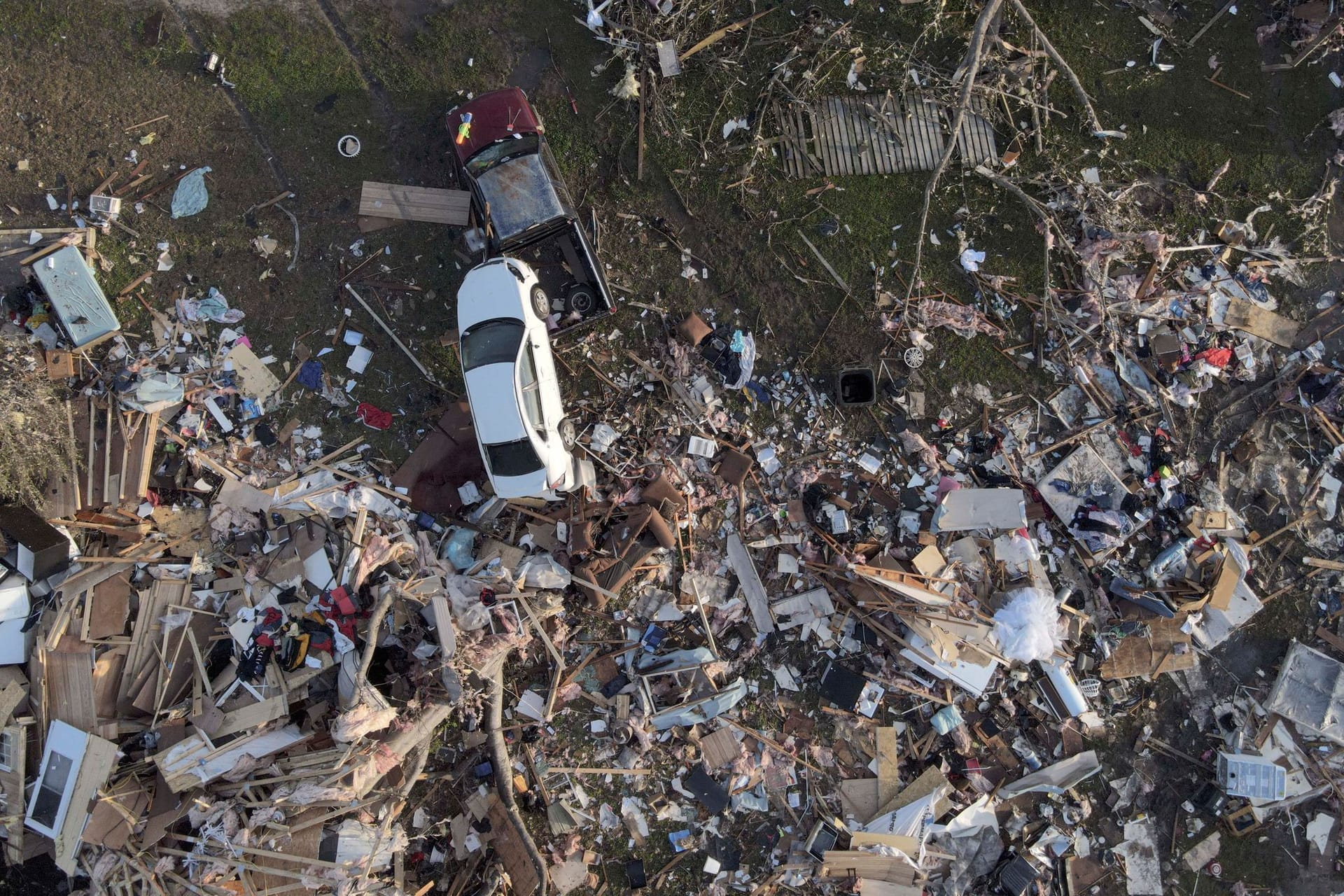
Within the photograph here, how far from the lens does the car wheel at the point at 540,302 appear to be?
908cm

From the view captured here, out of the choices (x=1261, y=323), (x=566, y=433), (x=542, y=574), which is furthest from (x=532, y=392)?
(x=1261, y=323)

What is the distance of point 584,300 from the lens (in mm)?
9523

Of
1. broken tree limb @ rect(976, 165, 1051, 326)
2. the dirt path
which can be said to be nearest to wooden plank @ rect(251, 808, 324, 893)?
the dirt path

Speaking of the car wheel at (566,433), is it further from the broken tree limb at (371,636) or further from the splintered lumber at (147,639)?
the splintered lumber at (147,639)

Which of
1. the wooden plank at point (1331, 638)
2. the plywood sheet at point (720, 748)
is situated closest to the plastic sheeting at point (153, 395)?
the plywood sheet at point (720, 748)

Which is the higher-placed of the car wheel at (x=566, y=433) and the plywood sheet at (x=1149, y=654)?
the car wheel at (x=566, y=433)

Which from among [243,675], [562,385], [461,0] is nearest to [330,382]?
[562,385]

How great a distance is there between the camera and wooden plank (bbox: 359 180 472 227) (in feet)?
31.7

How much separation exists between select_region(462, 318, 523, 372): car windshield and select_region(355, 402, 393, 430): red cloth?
151 centimetres

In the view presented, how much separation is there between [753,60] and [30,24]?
29.3 ft

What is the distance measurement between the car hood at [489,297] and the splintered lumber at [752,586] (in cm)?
389

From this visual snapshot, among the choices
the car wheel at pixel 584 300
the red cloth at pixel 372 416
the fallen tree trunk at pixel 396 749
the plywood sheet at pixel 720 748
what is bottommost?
the plywood sheet at pixel 720 748

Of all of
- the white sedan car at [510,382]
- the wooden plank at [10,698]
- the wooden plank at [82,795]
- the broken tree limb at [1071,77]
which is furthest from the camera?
the broken tree limb at [1071,77]

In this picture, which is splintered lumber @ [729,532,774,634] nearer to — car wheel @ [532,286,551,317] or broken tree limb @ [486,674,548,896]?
broken tree limb @ [486,674,548,896]
